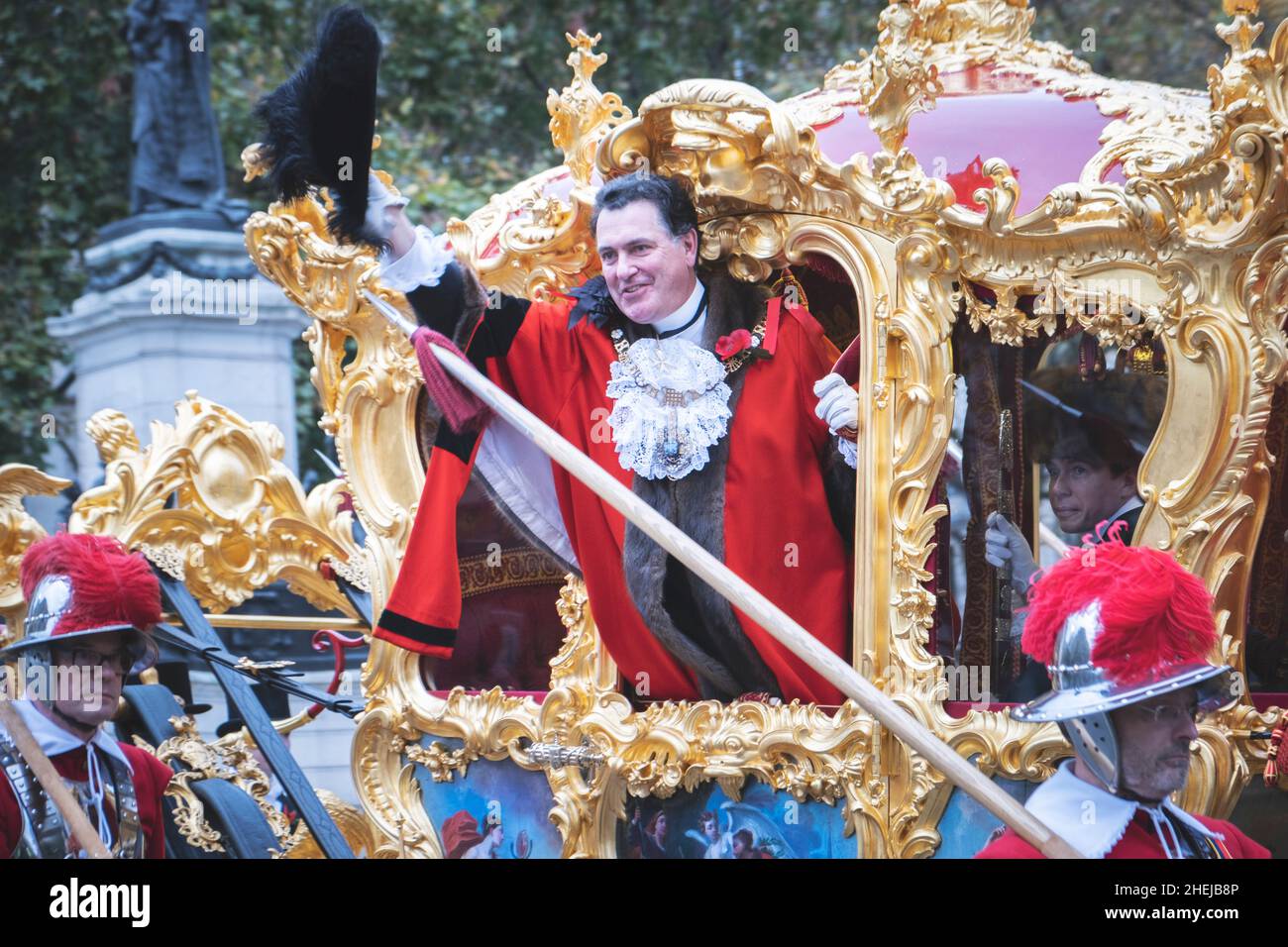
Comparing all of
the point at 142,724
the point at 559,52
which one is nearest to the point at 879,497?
the point at 142,724

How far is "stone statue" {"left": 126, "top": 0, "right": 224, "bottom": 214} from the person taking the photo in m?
11.0

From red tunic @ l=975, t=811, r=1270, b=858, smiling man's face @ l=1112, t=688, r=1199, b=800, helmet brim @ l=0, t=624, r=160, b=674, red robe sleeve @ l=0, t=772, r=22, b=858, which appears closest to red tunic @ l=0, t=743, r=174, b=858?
red robe sleeve @ l=0, t=772, r=22, b=858

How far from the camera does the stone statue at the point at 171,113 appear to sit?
11.0 metres

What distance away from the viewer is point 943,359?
5.04 m

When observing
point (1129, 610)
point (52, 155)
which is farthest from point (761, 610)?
point (52, 155)

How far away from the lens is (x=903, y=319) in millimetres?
5039

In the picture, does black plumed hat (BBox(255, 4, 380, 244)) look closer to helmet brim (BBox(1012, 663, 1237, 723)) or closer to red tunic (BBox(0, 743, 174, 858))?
red tunic (BBox(0, 743, 174, 858))

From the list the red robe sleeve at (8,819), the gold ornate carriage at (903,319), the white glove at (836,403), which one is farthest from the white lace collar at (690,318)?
the red robe sleeve at (8,819)

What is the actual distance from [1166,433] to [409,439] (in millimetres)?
2294

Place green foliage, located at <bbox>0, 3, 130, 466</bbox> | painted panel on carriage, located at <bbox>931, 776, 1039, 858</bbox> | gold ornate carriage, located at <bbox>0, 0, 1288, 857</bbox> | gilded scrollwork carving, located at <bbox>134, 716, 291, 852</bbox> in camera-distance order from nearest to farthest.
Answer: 1. gold ornate carriage, located at <bbox>0, 0, 1288, 857</bbox>
2. painted panel on carriage, located at <bbox>931, 776, 1039, 858</bbox>
3. gilded scrollwork carving, located at <bbox>134, 716, 291, 852</bbox>
4. green foliage, located at <bbox>0, 3, 130, 466</bbox>

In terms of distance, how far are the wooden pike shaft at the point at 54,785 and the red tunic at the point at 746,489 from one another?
1.42 m

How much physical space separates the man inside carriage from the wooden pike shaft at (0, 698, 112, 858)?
148 cm

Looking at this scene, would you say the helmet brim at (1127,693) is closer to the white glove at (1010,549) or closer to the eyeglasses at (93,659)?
the white glove at (1010,549)

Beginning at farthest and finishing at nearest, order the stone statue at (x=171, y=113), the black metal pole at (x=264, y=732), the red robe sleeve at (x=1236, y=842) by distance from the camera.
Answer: the stone statue at (x=171, y=113) → the black metal pole at (x=264, y=732) → the red robe sleeve at (x=1236, y=842)
